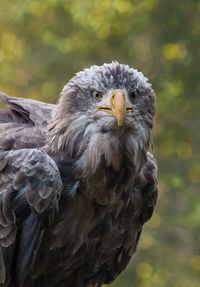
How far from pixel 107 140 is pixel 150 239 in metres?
10.4

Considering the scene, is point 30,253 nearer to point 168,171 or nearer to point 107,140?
point 107,140

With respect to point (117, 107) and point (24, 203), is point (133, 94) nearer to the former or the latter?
point (117, 107)

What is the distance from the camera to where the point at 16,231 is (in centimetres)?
994

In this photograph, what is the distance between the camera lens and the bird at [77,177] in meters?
9.67

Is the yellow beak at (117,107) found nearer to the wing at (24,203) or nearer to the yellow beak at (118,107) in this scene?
the yellow beak at (118,107)

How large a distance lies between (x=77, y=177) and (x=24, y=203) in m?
0.44

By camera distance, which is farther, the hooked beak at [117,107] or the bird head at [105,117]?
the bird head at [105,117]

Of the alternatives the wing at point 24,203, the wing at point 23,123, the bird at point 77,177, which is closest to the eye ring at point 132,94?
the bird at point 77,177

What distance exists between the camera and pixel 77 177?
9953mm

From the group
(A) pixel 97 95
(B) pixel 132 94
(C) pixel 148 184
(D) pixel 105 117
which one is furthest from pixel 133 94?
(C) pixel 148 184

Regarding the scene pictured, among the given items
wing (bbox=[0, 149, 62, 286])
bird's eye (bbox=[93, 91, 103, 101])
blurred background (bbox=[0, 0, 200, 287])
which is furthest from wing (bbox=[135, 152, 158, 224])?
blurred background (bbox=[0, 0, 200, 287])

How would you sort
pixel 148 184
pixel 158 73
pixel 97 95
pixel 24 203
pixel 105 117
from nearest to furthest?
pixel 105 117 → pixel 97 95 → pixel 24 203 → pixel 148 184 → pixel 158 73

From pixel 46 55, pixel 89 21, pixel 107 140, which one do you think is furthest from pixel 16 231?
pixel 46 55

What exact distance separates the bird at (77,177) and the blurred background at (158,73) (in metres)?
8.68
